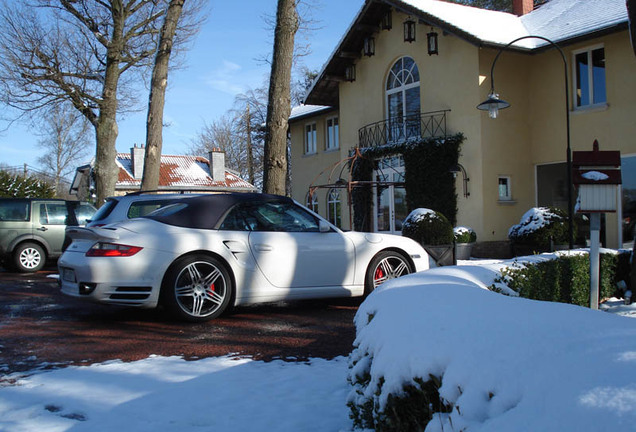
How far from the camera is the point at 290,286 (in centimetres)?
622

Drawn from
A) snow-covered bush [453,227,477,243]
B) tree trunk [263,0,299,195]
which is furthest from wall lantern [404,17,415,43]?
tree trunk [263,0,299,195]

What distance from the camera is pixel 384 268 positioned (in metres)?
6.93

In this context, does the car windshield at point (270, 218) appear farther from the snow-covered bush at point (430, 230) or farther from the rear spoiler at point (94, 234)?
the snow-covered bush at point (430, 230)

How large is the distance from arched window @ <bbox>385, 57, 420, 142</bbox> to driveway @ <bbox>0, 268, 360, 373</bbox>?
12528mm

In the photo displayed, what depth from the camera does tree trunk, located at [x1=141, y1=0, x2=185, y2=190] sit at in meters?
13.7

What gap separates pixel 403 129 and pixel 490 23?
4343 mm

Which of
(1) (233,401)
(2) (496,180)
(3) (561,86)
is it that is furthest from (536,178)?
(1) (233,401)

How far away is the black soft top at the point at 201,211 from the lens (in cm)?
599

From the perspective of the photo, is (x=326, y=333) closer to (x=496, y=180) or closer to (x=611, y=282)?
(x=611, y=282)

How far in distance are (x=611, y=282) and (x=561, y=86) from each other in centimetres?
922

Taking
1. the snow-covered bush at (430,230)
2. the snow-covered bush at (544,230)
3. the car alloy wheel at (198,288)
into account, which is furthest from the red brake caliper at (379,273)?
the snow-covered bush at (544,230)

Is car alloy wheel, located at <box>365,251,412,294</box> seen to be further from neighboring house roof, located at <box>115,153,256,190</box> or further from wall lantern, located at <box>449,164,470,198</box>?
neighboring house roof, located at <box>115,153,256,190</box>

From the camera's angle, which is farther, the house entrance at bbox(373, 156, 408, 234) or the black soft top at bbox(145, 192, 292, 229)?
the house entrance at bbox(373, 156, 408, 234)

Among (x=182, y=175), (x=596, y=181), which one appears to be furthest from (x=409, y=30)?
(x=182, y=175)
